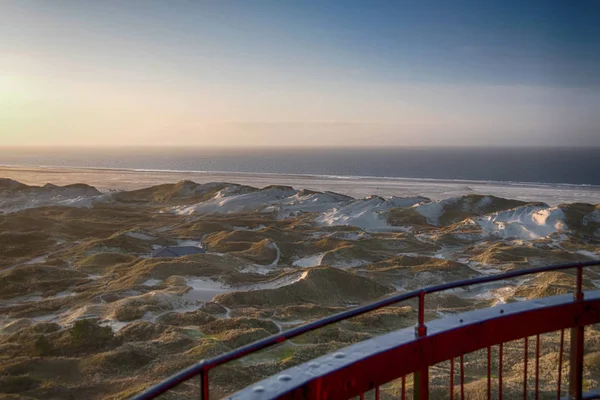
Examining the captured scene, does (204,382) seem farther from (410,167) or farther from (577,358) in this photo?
(410,167)

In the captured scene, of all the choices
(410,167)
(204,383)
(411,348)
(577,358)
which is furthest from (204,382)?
(410,167)

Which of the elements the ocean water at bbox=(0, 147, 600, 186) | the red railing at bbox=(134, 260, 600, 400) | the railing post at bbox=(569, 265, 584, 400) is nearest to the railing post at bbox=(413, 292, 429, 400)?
the red railing at bbox=(134, 260, 600, 400)

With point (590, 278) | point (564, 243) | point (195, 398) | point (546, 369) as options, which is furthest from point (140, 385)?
point (564, 243)

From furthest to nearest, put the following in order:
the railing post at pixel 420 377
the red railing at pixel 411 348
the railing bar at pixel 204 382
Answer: the railing post at pixel 420 377
the red railing at pixel 411 348
the railing bar at pixel 204 382

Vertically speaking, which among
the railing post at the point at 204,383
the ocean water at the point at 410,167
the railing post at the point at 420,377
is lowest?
the ocean water at the point at 410,167

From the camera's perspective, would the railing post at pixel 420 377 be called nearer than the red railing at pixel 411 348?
No

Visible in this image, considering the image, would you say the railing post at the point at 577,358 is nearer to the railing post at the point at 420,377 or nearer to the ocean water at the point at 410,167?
the railing post at the point at 420,377

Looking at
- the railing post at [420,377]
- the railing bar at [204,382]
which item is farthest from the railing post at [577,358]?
the railing bar at [204,382]

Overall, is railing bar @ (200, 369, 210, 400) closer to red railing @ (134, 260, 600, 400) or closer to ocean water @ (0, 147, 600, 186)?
red railing @ (134, 260, 600, 400)
